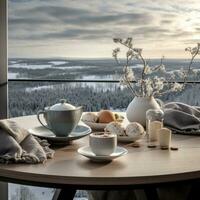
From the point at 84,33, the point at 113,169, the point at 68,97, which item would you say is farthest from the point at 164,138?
the point at 84,33

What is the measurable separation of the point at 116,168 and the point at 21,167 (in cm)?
31

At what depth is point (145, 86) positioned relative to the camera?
2.08 meters

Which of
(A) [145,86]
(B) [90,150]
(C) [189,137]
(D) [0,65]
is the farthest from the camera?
(D) [0,65]

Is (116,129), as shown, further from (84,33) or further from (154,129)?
(84,33)

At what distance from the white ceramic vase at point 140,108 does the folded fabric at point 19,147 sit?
58 centimetres

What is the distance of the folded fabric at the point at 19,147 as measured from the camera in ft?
4.70

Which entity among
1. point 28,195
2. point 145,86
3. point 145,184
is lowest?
point 28,195

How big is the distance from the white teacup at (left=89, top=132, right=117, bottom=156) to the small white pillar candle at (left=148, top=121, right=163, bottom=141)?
38cm

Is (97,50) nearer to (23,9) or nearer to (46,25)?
(46,25)

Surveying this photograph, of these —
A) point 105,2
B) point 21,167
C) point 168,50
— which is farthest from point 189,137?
point 105,2

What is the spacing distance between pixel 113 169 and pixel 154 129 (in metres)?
0.46

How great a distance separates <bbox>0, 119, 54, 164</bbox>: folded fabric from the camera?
1.43m

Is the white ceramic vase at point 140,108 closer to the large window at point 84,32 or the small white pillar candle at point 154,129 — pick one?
the small white pillar candle at point 154,129

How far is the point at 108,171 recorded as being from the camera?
4.49 feet
